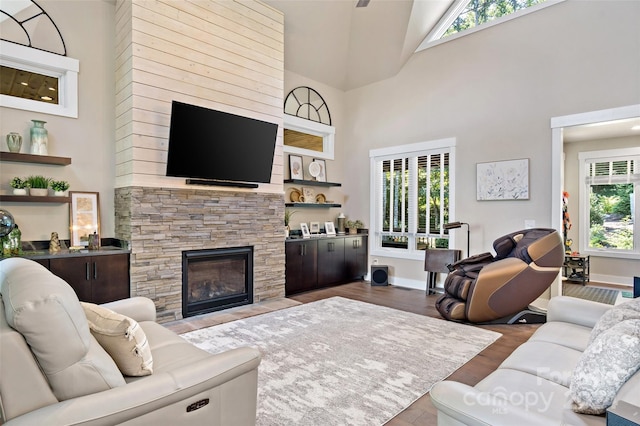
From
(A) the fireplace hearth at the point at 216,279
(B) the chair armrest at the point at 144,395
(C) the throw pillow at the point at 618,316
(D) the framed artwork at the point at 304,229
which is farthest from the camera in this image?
(D) the framed artwork at the point at 304,229

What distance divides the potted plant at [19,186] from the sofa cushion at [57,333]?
278 cm

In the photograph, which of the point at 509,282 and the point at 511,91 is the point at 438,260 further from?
the point at 511,91

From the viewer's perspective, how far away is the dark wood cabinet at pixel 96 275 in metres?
3.43

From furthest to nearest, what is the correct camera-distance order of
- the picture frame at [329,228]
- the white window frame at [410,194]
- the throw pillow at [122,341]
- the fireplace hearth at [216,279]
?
1. the picture frame at [329,228]
2. the white window frame at [410,194]
3. the fireplace hearth at [216,279]
4. the throw pillow at [122,341]

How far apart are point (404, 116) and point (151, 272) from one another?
15.3 feet

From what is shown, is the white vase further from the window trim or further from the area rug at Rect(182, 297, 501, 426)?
the window trim

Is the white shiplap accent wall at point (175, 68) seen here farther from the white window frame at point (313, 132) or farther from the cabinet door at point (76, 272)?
the white window frame at point (313, 132)

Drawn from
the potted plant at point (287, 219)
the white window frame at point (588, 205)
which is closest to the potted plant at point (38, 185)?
the potted plant at point (287, 219)

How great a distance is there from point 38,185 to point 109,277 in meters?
1.16

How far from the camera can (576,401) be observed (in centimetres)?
126

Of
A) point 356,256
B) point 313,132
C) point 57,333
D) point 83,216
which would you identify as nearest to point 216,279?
point 83,216

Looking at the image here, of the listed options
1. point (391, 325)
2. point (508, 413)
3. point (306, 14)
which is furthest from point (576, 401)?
point (306, 14)

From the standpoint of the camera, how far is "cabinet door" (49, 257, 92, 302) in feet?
11.1

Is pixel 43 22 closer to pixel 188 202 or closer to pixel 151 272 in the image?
pixel 188 202
